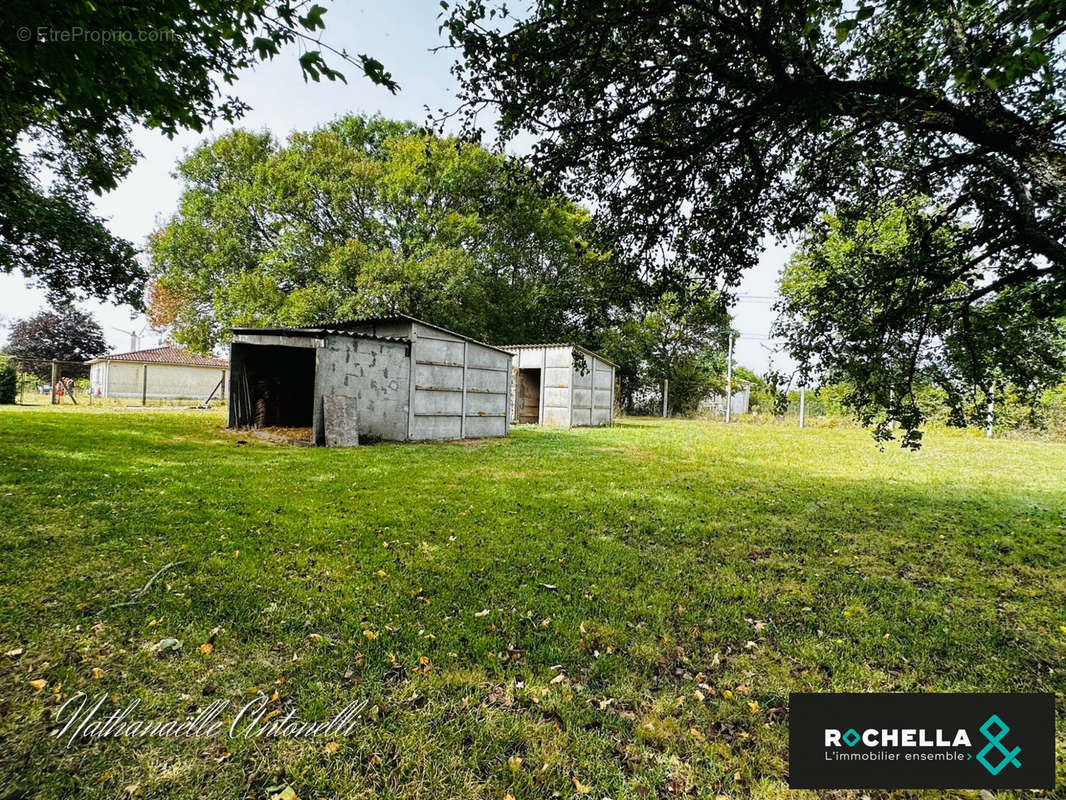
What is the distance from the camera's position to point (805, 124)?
488 cm

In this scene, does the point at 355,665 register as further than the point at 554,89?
No

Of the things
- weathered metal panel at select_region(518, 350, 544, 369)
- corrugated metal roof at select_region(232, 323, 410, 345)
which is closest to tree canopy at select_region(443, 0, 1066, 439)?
corrugated metal roof at select_region(232, 323, 410, 345)

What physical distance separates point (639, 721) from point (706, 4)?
17.2ft

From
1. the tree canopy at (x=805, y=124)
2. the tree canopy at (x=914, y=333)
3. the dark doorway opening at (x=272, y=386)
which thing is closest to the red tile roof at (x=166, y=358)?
the dark doorway opening at (x=272, y=386)

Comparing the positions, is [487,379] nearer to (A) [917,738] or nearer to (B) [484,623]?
(B) [484,623]

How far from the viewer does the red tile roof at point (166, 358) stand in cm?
3014

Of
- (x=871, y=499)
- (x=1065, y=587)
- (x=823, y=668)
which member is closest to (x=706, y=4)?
(x=823, y=668)

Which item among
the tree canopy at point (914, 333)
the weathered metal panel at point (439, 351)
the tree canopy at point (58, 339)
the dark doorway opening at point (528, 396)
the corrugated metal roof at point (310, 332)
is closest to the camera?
the tree canopy at point (914, 333)

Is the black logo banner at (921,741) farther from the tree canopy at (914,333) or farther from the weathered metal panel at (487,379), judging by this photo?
the weathered metal panel at (487,379)

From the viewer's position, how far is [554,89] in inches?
180

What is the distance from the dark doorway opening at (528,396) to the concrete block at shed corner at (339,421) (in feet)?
38.1

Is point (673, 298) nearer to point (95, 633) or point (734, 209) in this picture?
point (734, 209)

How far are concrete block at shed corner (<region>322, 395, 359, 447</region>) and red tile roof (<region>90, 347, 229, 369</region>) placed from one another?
88.5ft

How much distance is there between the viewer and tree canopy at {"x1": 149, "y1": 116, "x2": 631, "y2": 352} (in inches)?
848
